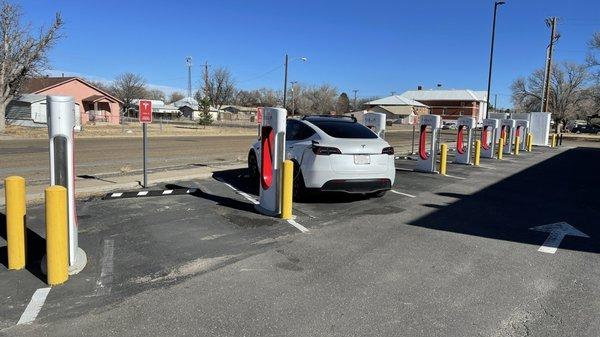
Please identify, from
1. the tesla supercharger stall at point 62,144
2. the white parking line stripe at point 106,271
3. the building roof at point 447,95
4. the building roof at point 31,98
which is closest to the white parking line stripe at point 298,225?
the white parking line stripe at point 106,271

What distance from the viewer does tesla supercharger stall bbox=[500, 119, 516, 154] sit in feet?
70.0

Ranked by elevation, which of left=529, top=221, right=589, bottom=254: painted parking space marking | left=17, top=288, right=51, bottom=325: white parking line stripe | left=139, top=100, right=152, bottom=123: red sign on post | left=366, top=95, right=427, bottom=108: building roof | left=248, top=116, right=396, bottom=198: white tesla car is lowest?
left=17, top=288, right=51, bottom=325: white parking line stripe

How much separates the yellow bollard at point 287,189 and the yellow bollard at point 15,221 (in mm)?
3351

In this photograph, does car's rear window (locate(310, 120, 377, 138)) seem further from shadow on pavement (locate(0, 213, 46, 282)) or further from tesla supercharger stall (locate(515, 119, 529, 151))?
tesla supercharger stall (locate(515, 119, 529, 151))

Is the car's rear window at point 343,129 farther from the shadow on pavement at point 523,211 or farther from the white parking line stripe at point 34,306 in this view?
the white parking line stripe at point 34,306

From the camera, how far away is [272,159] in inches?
285

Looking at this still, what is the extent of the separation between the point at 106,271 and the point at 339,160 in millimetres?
4257

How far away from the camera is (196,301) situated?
4133mm

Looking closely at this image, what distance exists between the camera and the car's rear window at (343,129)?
27.8ft

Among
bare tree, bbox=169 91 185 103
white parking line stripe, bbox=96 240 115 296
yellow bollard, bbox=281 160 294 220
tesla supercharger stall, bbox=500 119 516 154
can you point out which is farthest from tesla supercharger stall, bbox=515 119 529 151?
bare tree, bbox=169 91 185 103

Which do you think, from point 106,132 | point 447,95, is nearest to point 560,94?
point 447,95

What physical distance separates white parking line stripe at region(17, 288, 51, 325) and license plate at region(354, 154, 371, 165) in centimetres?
511

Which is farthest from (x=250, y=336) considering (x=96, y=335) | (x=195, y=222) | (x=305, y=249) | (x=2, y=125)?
(x=2, y=125)

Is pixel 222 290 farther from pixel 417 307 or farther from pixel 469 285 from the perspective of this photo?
pixel 469 285
